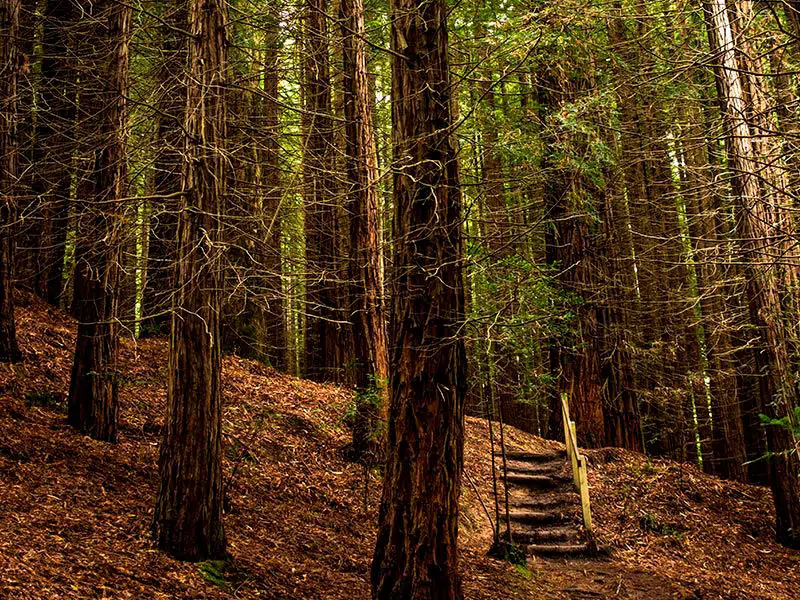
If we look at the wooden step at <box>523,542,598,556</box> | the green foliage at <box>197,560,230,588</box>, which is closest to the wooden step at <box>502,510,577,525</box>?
the wooden step at <box>523,542,598,556</box>

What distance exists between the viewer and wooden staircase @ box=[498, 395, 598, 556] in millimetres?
8766

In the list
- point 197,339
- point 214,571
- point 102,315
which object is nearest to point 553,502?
point 214,571

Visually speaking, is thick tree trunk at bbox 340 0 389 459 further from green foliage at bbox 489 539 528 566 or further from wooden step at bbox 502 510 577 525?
wooden step at bbox 502 510 577 525

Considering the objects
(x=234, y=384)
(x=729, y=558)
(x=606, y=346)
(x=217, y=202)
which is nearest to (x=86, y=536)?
(x=217, y=202)

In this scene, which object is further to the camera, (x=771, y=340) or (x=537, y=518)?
(x=537, y=518)

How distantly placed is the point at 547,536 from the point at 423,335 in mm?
5719

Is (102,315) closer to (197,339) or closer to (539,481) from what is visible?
(197,339)

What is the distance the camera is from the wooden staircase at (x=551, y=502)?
877 cm

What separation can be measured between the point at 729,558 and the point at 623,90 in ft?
28.6

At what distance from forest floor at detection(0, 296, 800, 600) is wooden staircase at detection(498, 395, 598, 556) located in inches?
14.4

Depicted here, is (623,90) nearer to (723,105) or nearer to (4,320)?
(723,105)

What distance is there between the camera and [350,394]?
12672 millimetres

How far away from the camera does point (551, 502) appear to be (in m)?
9.84

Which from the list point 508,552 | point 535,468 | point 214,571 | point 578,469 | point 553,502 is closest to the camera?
point 214,571
